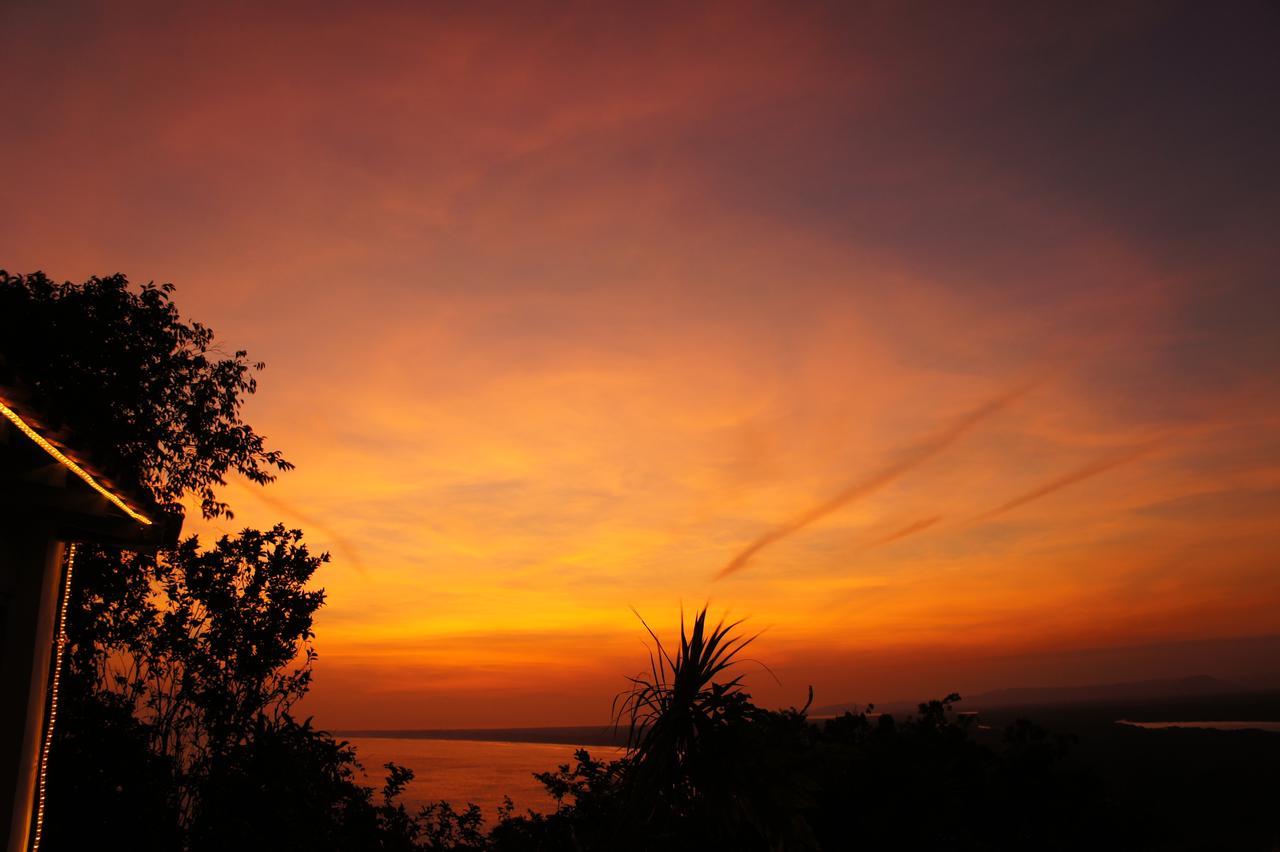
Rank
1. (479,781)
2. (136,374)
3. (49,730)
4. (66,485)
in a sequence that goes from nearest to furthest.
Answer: (66,485), (49,730), (136,374), (479,781)

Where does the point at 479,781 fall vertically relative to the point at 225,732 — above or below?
below

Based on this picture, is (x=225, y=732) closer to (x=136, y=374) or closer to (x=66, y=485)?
(x=136, y=374)

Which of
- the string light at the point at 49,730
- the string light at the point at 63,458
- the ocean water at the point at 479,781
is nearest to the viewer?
the string light at the point at 63,458

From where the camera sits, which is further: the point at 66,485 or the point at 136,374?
the point at 136,374

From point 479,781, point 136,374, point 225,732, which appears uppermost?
point 136,374

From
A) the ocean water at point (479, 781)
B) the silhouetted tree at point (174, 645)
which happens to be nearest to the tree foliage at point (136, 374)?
the silhouetted tree at point (174, 645)

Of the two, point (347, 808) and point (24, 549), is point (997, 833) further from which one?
point (24, 549)

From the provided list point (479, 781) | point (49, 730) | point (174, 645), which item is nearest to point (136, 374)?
point (174, 645)

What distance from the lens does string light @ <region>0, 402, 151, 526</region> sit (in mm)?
3354

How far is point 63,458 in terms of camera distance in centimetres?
363

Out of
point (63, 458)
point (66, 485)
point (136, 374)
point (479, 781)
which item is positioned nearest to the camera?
point (63, 458)

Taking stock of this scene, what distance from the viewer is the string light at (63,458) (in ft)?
11.0

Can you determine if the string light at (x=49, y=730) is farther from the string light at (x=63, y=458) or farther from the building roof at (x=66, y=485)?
the string light at (x=63, y=458)

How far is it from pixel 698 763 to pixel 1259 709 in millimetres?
195293
